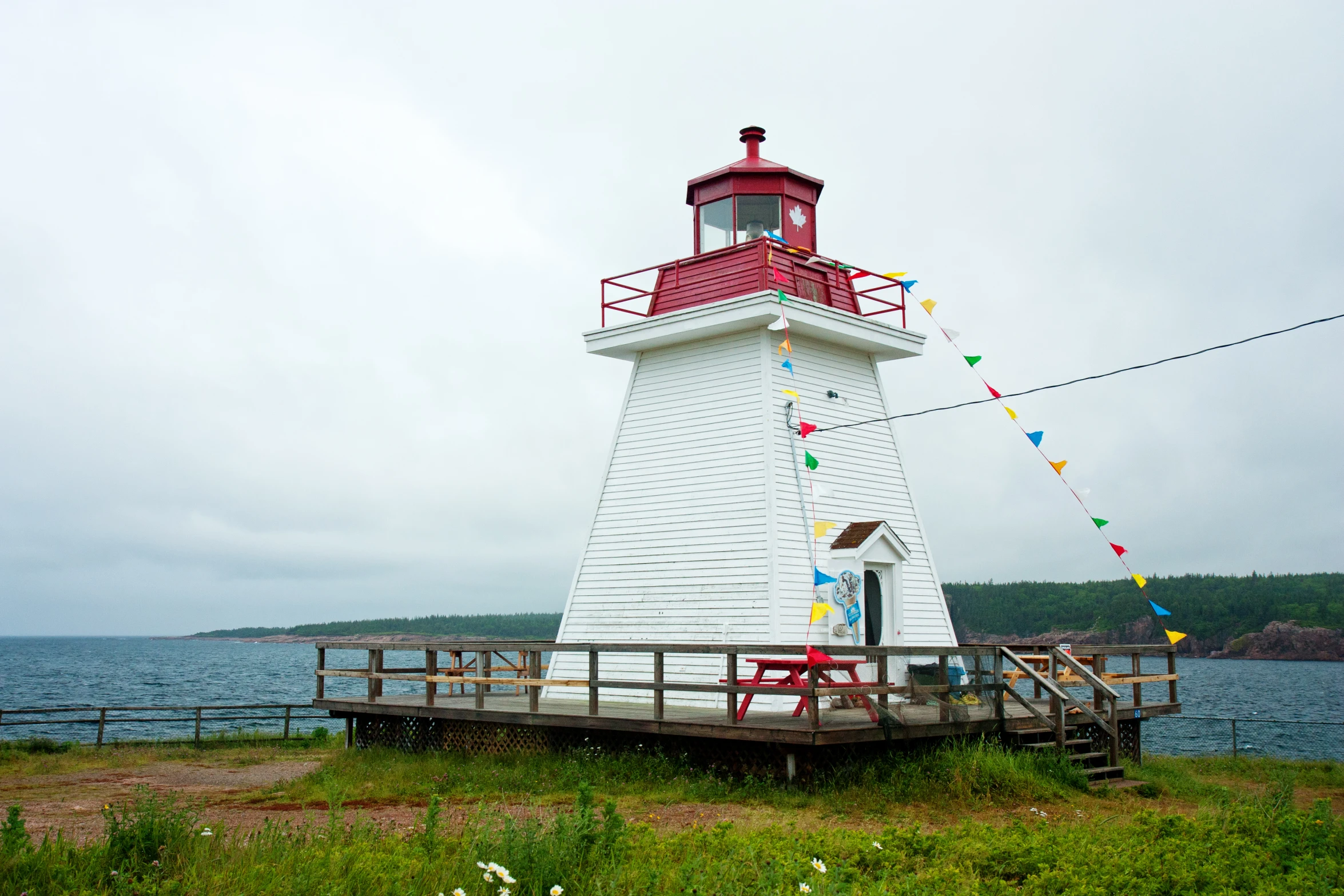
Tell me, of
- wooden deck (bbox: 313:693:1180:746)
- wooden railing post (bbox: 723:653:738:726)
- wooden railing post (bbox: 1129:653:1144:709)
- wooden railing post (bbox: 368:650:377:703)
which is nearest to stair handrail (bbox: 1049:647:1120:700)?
wooden deck (bbox: 313:693:1180:746)

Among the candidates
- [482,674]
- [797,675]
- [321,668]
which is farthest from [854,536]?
[321,668]

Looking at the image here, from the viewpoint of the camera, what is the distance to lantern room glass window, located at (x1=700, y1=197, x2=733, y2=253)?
16703mm

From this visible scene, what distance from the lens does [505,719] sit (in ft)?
43.2

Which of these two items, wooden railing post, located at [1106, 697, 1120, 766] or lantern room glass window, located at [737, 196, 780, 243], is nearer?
wooden railing post, located at [1106, 697, 1120, 766]

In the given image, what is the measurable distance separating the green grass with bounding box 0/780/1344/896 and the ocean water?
28.3 feet

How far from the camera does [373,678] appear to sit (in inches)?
579

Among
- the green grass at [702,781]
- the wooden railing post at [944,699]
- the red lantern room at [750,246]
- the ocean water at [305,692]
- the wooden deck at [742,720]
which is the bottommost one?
the ocean water at [305,692]

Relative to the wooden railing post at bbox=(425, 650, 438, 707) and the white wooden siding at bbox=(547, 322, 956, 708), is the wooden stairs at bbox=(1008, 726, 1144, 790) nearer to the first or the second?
the white wooden siding at bbox=(547, 322, 956, 708)

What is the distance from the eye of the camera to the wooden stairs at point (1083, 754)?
11680mm

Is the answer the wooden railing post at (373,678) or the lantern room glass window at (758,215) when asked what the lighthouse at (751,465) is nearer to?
the lantern room glass window at (758,215)

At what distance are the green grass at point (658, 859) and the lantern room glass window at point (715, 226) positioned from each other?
10529 mm

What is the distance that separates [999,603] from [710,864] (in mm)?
94451

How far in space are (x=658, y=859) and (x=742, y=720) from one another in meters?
4.44

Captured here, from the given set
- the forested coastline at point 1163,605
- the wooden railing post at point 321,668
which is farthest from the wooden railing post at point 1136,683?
the forested coastline at point 1163,605
